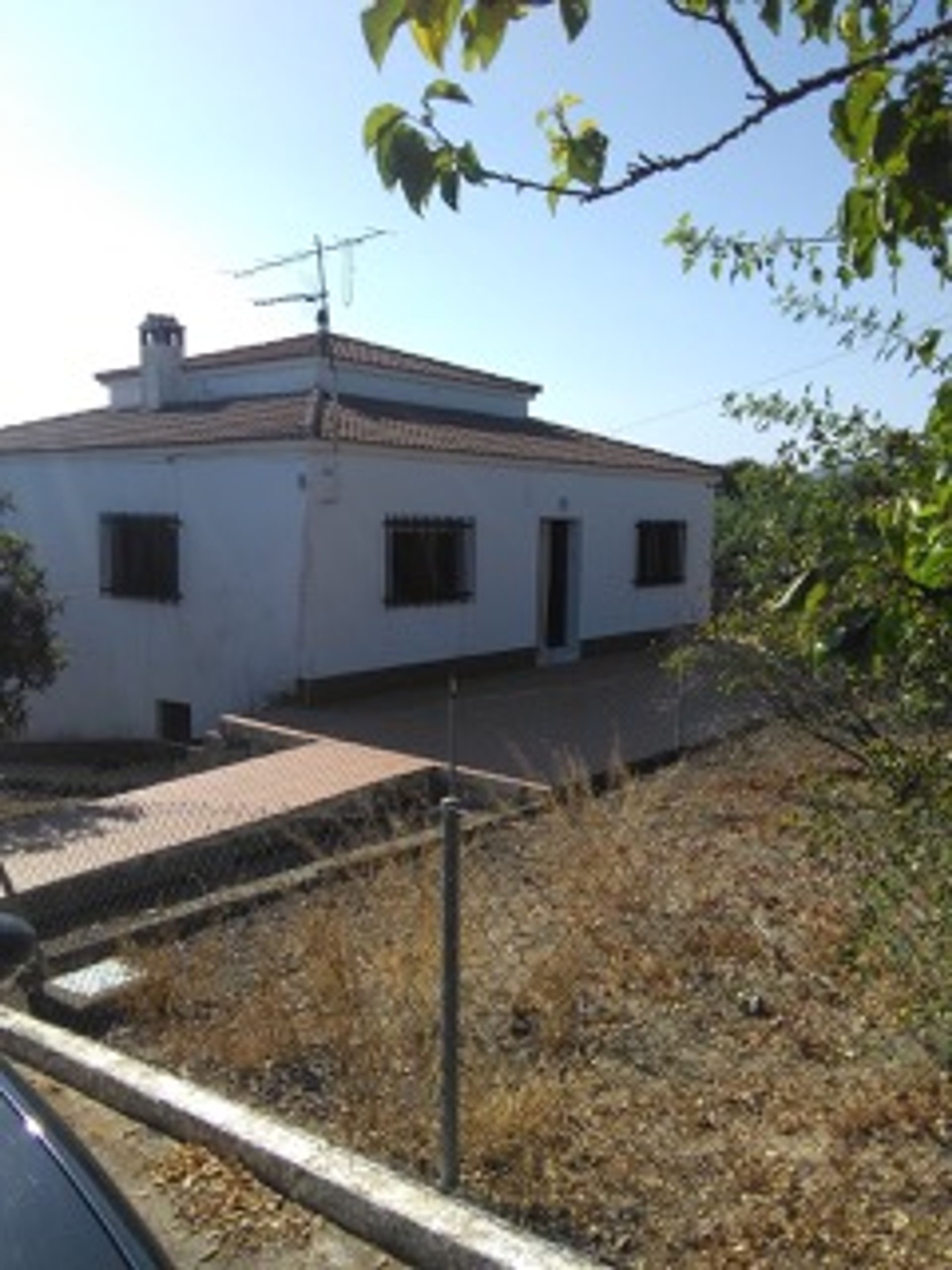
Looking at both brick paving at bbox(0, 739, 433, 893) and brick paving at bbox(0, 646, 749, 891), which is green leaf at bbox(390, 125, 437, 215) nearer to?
brick paving at bbox(0, 739, 433, 893)

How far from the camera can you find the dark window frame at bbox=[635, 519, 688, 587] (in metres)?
21.2

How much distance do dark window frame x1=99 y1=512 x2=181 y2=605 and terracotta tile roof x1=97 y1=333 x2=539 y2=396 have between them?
3875 millimetres

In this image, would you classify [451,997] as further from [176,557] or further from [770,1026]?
[176,557]

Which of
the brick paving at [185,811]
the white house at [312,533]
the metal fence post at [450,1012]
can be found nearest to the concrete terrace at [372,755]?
the brick paving at [185,811]

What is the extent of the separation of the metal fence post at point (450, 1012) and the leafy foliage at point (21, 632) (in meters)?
10.3

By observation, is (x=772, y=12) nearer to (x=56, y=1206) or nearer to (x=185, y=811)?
(x=56, y=1206)

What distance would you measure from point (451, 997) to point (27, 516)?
16476 mm

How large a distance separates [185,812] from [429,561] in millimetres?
8014

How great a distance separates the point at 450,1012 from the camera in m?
4.05

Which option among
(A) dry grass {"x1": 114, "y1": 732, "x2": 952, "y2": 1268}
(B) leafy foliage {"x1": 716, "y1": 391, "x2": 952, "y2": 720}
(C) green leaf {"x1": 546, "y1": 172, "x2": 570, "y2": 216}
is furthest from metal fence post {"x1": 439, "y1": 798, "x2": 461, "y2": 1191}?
(C) green leaf {"x1": 546, "y1": 172, "x2": 570, "y2": 216}

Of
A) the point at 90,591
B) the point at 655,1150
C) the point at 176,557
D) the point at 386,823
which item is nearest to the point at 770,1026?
the point at 655,1150

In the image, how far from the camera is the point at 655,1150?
13.5 ft

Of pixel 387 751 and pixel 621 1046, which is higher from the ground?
pixel 621 1046

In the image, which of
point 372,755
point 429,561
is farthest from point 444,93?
point 429,561
